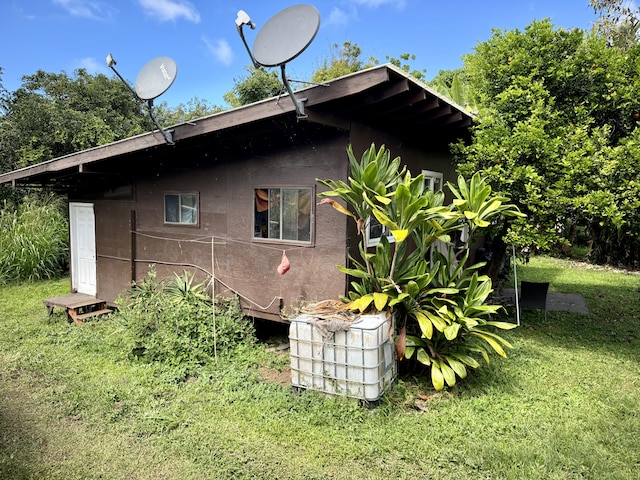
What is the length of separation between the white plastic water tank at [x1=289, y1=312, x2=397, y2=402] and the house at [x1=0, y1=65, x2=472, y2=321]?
1087 mm

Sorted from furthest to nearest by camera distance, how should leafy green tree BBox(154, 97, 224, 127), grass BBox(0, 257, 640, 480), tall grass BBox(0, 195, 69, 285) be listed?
leafy green tree BBox(154, 97, 224, 127) < tall grass BBox(0, 195, 69, 285) < grass BBox(0, 257, 640, 480)

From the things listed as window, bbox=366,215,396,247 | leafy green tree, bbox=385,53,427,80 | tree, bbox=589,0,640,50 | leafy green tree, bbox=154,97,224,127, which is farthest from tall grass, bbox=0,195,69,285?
tree, bbox=589,0,640,50

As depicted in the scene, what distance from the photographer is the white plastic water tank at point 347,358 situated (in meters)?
4.02

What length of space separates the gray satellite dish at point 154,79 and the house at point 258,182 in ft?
1.48

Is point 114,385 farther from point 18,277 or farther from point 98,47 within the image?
point 98,47


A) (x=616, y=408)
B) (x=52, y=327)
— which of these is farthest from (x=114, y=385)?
(x=616, y=408)

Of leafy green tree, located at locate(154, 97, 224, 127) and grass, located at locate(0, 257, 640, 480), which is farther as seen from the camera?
leafy green tree, located at locate(154, 97, 224, 127)

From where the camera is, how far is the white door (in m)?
8.30

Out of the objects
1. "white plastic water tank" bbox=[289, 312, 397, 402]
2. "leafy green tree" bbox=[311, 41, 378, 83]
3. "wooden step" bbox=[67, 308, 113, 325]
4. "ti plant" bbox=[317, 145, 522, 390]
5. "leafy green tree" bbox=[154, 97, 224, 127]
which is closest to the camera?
"white plastic water tank" bbox=[289, 312, 397, 402]

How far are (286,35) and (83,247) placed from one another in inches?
259

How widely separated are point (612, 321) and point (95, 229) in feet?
31.1

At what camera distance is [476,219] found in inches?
178

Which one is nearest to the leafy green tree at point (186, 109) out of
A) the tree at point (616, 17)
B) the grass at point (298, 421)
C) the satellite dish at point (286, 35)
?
the tree at point (616, 17)

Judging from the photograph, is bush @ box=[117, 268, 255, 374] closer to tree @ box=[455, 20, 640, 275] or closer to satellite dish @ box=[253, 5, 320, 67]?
satellite dish @ box=[253, 5, 320, 67]
